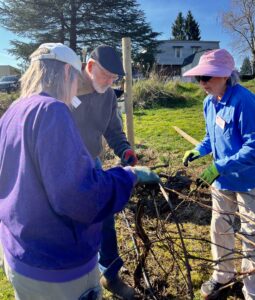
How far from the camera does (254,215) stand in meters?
2.35

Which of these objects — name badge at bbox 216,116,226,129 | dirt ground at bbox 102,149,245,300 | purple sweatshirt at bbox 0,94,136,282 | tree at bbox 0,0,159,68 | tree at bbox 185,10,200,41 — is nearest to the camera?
purple sweatshirt at bbox 0,94,136,282

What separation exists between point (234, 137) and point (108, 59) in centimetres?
106

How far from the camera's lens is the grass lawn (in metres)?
3.20

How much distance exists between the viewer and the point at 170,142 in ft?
25.6

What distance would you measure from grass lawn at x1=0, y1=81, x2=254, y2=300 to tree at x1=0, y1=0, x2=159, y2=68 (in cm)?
1787

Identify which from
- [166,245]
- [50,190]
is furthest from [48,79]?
[166,245]

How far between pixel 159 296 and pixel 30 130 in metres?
1.91

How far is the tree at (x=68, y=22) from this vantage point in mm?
31094

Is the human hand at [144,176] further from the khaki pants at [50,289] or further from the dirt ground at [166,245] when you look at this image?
the khaki pants at [50,289]

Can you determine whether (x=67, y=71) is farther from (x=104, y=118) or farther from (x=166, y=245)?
(x=166, y=245)

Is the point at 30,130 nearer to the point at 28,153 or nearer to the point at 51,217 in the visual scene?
the point at 28,153

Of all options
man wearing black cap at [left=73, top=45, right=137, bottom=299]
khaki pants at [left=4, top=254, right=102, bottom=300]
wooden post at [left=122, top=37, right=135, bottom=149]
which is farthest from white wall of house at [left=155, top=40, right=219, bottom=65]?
khaki pants at [left=4, top=254, right=102, bottom=300]

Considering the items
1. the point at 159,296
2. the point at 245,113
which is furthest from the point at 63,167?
the point at 159,296

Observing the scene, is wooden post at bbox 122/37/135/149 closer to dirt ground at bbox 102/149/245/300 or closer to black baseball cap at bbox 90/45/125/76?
dirt ground at bbox 102/149/245/300
